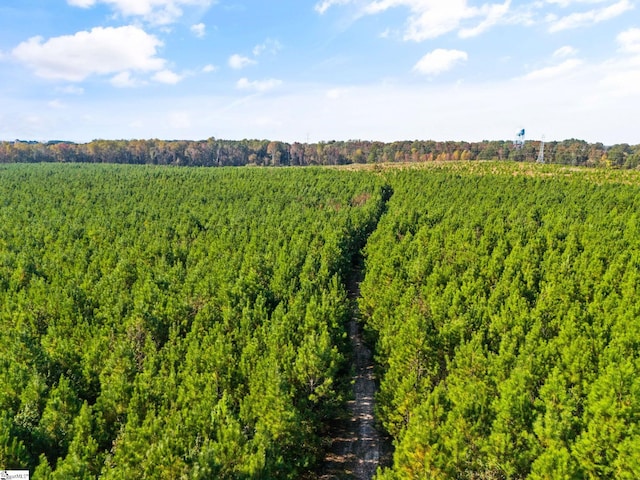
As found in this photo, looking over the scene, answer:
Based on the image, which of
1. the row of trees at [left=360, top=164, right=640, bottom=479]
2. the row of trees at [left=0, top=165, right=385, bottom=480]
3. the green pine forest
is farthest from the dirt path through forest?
the row of trees at [left=360, top=164, right=640, bottom=479]

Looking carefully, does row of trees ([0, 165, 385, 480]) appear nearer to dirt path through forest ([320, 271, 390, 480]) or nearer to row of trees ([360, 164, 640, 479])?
dirt path through forest ([320, 271, 390, 480])

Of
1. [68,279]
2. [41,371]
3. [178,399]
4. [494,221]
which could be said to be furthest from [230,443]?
[494,221]

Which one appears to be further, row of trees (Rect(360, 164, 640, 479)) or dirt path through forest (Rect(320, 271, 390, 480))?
dirt path through forest (Rect(320, 271, 390, 480))

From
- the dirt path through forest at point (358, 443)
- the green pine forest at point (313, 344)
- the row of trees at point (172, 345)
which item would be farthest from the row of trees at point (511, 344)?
the row of trees at point (172, 345)

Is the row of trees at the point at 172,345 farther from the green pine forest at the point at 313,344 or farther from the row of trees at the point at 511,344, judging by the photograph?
the row of trees at the point at 511,344

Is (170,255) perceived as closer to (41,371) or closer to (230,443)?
(41,371)

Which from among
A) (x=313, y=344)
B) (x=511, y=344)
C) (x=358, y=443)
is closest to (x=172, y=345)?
(x=313, y=344)

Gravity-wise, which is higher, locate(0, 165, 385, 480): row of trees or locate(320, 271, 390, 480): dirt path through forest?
locate(0, 165, 385, 480): row of trees
